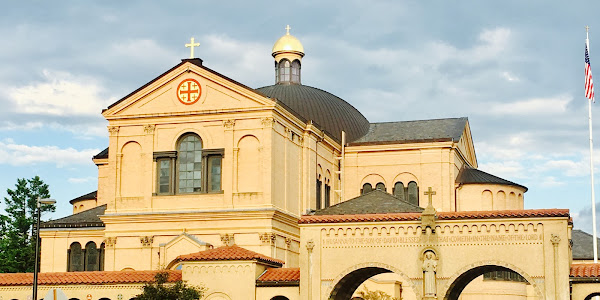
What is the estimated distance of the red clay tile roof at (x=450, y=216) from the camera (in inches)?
1377

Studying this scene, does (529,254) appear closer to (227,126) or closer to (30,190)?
(227,126)

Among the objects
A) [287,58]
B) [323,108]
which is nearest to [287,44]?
[287,58]

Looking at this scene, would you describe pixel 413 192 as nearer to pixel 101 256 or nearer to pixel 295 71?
pixel 295 71

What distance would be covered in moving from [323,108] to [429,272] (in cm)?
2878

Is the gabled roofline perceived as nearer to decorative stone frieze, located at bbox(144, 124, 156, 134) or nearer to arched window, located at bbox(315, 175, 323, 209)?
decorative stone frieze, located at bbox(144, 124, 156, 134)

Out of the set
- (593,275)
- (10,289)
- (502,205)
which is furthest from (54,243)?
(593,275)

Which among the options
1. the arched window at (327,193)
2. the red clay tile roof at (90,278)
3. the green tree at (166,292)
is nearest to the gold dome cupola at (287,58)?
the arched window at (327,193)

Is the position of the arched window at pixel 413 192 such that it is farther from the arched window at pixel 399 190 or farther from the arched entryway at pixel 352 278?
the arched entryway at pixel 352 278

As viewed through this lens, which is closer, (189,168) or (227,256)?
(227,256)

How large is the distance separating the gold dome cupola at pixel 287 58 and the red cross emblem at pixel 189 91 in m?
16.8

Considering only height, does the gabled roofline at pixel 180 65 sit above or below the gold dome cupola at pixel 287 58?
below

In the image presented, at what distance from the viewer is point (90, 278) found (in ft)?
136

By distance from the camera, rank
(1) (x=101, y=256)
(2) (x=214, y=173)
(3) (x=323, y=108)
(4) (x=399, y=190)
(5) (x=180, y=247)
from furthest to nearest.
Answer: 1. (3) (x=323, y=108)
2. (4) (x=399, y=190)
3. (1) (x=101, y=256)
4. (2) (x=214, y=173)
5. (5) (x=180, y=247)

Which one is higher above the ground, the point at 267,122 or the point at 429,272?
the point at 267,122
